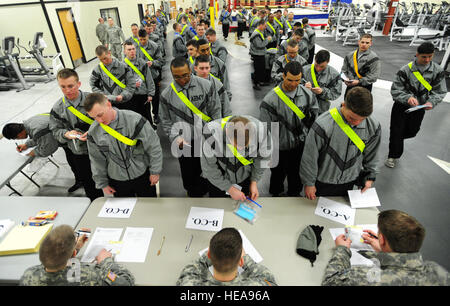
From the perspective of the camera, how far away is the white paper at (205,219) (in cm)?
172

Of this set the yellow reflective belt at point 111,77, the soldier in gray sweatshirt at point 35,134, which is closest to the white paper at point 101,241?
the soldier in gray sweatshirt at point 35,134

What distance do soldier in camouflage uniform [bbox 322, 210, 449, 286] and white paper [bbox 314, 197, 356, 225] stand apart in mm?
487

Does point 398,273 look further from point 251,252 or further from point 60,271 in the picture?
point 60,271

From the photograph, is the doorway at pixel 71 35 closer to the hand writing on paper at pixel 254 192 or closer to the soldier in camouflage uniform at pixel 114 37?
the soldier in camouflage uniform at pixel 114 37

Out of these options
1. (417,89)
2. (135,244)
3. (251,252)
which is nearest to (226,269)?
Answer: (251,252)

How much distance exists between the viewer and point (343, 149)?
1.88 metres

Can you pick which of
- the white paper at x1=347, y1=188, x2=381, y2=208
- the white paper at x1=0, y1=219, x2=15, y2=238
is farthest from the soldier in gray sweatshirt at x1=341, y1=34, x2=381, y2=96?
the white paper at x1=0, y1=219, x2=15, y2=238

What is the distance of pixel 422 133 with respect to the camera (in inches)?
165

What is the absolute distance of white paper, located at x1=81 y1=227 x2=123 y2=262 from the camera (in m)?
1.54

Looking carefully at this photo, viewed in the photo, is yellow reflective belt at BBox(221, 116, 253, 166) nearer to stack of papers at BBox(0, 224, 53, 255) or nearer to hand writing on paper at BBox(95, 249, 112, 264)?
hand writing on paper at BBox(95, 249, 112, 264)

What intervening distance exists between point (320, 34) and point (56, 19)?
12.6 m

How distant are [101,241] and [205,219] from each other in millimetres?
726
